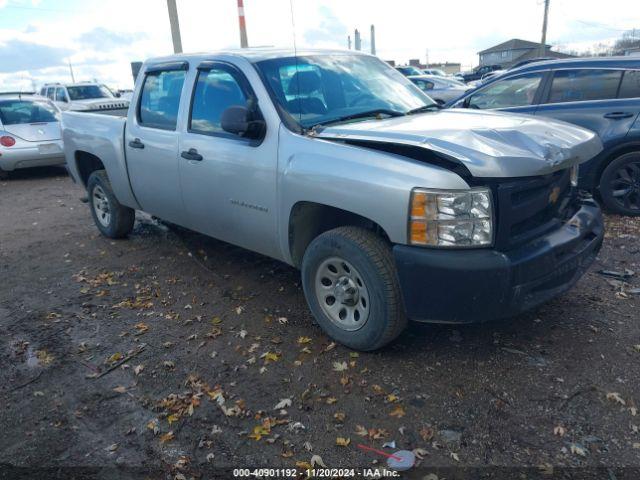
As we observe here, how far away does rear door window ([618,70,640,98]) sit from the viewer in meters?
6.05

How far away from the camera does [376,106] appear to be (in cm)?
420

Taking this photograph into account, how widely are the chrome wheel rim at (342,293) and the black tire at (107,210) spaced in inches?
137

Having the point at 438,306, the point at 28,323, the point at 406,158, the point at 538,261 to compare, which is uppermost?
the point at 406,158

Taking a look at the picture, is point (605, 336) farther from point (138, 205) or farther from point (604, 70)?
point (138, 205)

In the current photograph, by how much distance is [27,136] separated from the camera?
10.9 m

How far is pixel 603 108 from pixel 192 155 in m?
4.77

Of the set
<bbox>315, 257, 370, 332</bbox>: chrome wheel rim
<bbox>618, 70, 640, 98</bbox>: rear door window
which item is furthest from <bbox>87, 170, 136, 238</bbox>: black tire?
<bbox>618, 70, 640, 98</bbox>: rear door window

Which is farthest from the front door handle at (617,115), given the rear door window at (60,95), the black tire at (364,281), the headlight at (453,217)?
the rear door window at (60,95)

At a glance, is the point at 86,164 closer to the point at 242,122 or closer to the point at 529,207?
the point at 242,122

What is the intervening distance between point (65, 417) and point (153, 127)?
9.26ft

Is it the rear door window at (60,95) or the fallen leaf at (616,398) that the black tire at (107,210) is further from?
the rear door window at (60,95)

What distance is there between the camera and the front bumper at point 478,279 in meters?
2.92

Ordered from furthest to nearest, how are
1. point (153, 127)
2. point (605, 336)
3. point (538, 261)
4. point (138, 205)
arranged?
1. point (138, 205)
2. point (153, 127)
3. point (605, 336)
4. point (538, 261)

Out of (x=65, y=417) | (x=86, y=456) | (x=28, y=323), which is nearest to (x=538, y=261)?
(x=86, y=456)
